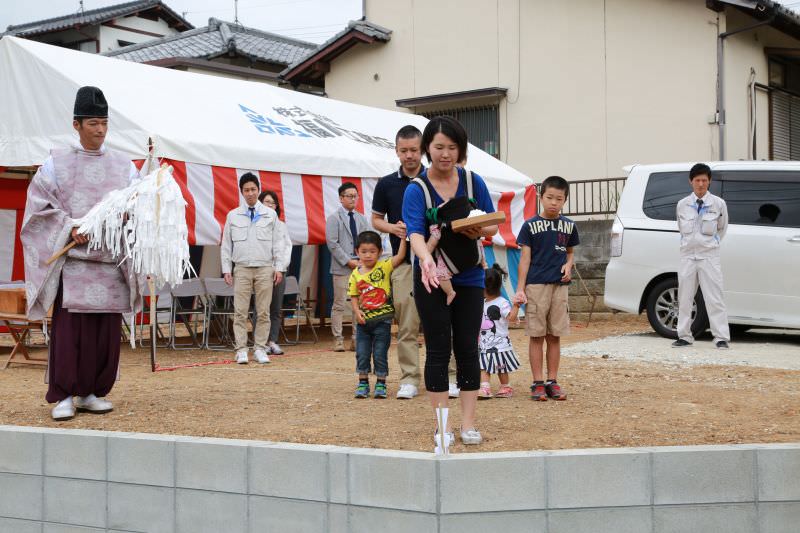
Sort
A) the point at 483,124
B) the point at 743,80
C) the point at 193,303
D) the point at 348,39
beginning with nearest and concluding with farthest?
the point at 193,303 < the point at 743,80 < the point at 483,124 < the point at 348,39

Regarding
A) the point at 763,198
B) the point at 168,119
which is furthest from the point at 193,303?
the point at 763,198

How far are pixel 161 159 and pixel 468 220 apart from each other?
201 inches

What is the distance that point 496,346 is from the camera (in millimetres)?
5875

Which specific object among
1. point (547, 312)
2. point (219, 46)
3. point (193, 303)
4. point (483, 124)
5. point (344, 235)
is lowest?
point (193, 303)

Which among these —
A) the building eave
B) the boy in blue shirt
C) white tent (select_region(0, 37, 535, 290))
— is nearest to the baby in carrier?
the boy in blue shirt

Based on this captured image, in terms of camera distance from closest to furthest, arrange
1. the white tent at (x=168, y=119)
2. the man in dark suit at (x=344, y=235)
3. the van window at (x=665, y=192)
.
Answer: the white tent at (x=168, y=119), the man in dark suit at (x=344, y=235), the van window at (x=665, y=192)

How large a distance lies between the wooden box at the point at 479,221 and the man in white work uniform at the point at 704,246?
5.19 m

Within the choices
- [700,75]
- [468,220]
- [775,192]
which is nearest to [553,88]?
[700,75]

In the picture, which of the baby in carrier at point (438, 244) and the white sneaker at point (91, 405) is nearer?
the baby in carrier at point (438, 244)

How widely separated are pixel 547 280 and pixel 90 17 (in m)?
26.2

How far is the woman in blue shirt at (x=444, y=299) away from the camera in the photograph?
4234 mm

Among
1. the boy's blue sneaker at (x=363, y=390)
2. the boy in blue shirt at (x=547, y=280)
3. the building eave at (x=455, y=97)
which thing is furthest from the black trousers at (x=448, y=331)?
the building eave at (x=455, y=97)

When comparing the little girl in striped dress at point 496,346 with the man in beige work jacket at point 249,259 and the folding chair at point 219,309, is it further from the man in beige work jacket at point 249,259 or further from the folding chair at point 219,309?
the folding chair at point 219,309

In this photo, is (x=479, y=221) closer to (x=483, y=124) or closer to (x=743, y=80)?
(x=743, y=80)
